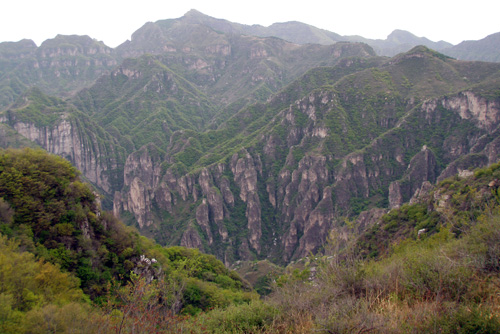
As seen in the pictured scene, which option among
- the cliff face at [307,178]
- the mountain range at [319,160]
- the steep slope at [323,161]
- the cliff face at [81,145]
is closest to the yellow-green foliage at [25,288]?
the mountain range at [319,160]

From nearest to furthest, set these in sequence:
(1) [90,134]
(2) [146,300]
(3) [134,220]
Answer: (2) [146,300] → (3) [134,220] → (1) [90,134]

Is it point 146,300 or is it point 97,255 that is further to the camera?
point 97,255

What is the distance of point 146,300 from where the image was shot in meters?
13.1

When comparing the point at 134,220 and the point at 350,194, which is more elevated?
the point at 350,194

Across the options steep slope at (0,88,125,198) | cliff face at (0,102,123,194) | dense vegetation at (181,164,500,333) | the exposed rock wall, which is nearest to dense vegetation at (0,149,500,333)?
dense vegetation at (181,164,500,333)

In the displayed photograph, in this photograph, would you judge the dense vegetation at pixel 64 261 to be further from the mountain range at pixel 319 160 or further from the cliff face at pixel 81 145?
the cliff face at pixel 81 145

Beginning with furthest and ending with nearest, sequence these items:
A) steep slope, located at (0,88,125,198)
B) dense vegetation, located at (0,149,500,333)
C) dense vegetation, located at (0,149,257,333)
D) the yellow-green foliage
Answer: steep slope, located at (0,88,125,198)
dense vegetation, located at (0,149,257,333)
the yellow-green foliage
dense vegetation, located at (0,149,500,333)

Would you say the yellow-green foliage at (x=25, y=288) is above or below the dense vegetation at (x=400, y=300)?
below

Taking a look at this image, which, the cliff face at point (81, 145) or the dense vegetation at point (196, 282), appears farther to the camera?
the cliff face at point (81, 145)

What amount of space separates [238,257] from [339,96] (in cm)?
7142

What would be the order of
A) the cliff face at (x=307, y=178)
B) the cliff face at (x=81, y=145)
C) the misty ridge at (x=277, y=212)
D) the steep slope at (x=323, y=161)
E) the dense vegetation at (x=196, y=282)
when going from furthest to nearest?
the cliff face at (x=81, y=145)
the steep slope at (x=323, y=161)
the cliff face at (x=307, y=178)
the misty ridge at (x=277, y=212)
the dense vegetation at (x=196, y=282)

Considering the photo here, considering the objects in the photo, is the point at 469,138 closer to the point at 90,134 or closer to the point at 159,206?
the point at 159,206

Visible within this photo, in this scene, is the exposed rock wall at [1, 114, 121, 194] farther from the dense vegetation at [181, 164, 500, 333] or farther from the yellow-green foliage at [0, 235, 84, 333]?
the dense vegetation at [181, 164, 500, 333]

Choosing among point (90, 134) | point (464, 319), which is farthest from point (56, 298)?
point (90, 134)
